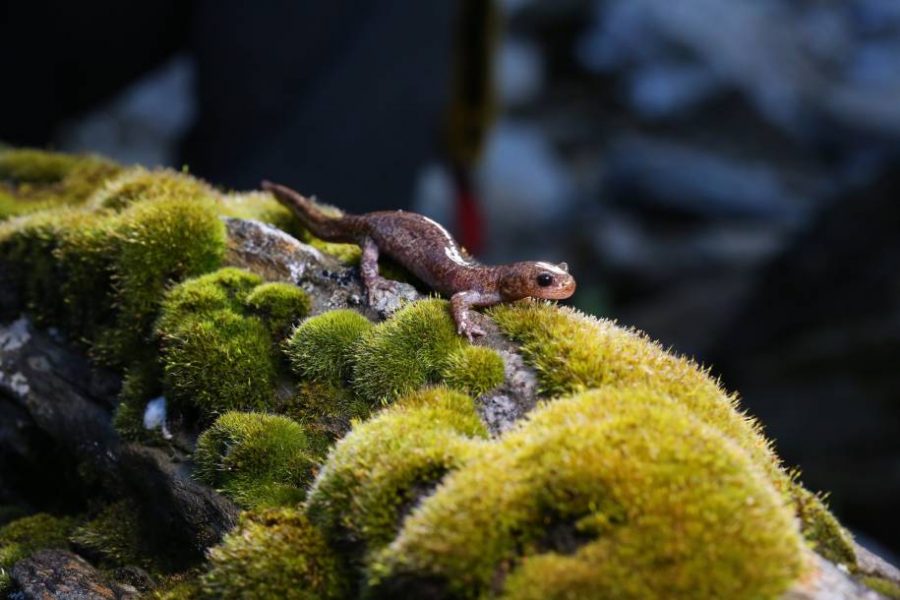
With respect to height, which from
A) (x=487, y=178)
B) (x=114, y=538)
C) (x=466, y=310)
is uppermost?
(x=487, y=178)

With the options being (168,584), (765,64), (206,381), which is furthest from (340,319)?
(765,64)

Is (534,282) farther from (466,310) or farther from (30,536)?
(30,536)

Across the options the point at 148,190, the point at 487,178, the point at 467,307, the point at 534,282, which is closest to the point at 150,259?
the point at 148,190

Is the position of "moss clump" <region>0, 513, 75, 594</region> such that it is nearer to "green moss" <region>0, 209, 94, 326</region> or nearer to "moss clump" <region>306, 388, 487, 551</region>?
"green moss" <region>0, 209, 94, 326</region>

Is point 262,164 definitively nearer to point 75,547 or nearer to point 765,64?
point 75,547

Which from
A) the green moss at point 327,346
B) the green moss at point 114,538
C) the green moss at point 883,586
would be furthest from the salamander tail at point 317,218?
the green moss at point 883,586

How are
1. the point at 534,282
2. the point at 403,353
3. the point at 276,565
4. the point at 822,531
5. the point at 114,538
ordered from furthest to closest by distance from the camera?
1. the point at 534,282
2. the point at 114,538
3. the point at 403,353
4. the point at 822,531
5. the point at 276,565

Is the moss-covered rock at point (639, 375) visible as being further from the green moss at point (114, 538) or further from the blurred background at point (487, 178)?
the blurred background at point (487, 178)
